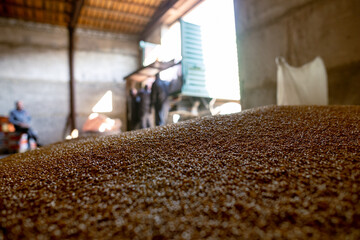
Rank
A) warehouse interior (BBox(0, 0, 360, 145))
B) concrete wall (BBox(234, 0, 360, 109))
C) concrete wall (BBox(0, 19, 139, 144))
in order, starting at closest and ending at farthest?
1. concrete wall (BBox(234, 0, 360, 109))
2. warehouse interior (BBox(0, 0, 360, 145))
3. concrete wall (BBox(0, 19, 139, 144))

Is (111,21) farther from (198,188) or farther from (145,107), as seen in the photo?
(198,188)

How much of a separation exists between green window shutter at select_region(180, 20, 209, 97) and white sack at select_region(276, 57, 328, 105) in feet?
8.88

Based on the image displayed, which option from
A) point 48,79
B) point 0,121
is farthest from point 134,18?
point 0,121

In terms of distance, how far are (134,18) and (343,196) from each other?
22.9 feet

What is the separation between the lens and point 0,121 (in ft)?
17.8

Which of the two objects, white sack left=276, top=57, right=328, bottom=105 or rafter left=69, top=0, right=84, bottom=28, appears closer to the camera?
white sack left=276, top=57, right=328, bottom=105

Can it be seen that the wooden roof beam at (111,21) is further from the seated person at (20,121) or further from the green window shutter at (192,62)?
the seated person at (20,121)

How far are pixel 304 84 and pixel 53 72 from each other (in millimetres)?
6244

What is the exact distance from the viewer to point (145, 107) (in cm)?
534

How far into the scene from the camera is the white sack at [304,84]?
2318 millimetres

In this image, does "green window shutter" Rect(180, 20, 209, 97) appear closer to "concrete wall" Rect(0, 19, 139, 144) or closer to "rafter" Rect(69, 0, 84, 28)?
"rafter" Rect(69, 0, 84, 28)

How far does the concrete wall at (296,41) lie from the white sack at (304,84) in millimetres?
350

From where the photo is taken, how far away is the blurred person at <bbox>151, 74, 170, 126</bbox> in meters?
4.80

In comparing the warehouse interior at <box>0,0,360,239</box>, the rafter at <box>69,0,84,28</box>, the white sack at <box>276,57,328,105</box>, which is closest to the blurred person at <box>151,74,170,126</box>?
the warehouse interior at <box>0,0,360,239</box>
